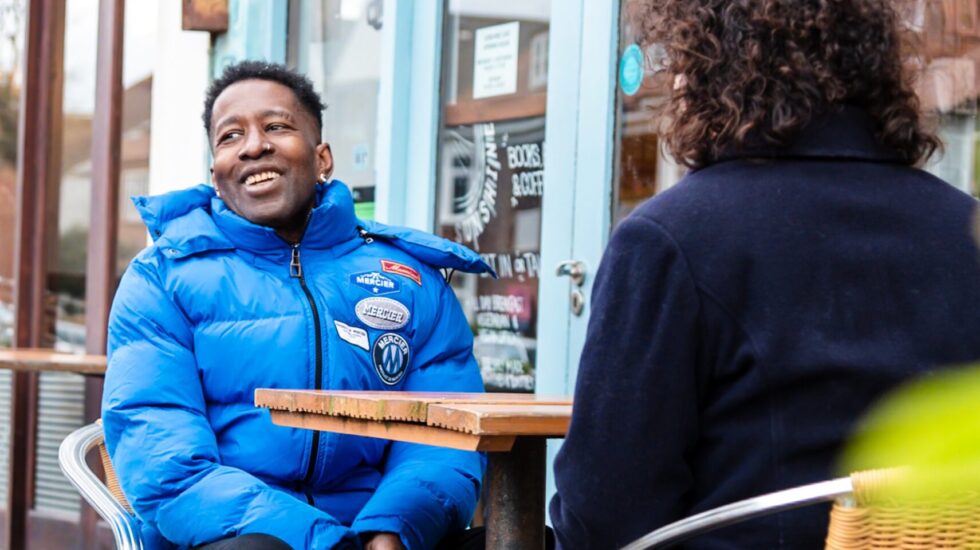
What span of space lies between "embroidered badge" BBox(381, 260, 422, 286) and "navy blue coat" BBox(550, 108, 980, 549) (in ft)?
4.06

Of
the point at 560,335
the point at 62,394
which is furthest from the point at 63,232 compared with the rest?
the point at 560,335

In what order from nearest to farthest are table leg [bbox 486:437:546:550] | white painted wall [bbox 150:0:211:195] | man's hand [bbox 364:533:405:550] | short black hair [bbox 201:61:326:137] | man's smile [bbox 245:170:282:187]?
table leg [bbox 486:437:546:550] < man's hand [bbox 364:533:405:550] < man's smile [bbox 245:170:282:187] < short black hair [bbox 201:61:326:137] < white painted wall [bbox 150:0:211:195]

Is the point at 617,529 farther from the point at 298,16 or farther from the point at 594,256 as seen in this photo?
the point at 298,16

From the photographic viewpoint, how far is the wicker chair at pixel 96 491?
2475 mm

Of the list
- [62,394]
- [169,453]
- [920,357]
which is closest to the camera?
[920,357]

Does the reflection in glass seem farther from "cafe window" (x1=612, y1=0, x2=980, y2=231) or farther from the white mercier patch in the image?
the white mercier patch

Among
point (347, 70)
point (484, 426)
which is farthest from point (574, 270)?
point (484, 426)

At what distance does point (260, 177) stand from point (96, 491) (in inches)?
26.8

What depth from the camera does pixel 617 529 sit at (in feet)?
5.18

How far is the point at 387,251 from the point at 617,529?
1.34 metres

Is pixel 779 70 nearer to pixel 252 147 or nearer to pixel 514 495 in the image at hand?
pixel 514 495

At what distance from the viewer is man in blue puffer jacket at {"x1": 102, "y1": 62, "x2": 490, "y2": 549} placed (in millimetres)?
2357

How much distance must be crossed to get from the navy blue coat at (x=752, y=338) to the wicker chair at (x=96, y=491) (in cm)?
117

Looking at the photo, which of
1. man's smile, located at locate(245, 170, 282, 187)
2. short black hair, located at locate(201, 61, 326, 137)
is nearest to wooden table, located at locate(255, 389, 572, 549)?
man's smile, located at locate(245, 170, 282, 187)
